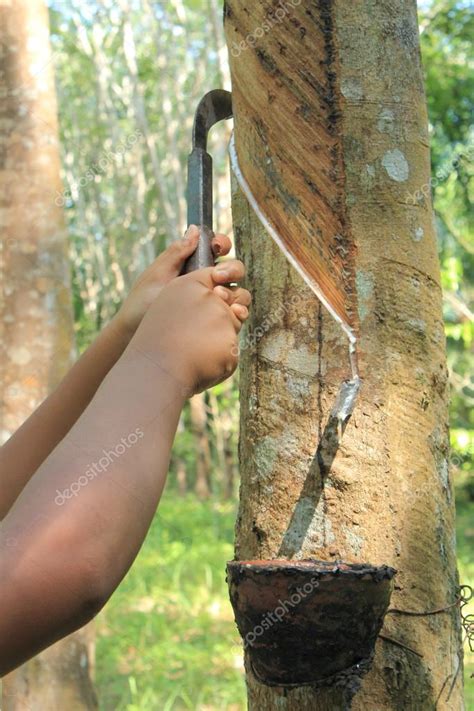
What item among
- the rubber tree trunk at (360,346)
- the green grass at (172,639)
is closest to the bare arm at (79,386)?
the rubber tree trunk at (360,346)

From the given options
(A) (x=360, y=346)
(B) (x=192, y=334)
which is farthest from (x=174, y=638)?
(B) (x=192, y=334)

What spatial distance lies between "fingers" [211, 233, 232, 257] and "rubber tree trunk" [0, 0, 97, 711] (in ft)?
6.73

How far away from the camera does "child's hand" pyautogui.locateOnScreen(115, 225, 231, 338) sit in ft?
4.26

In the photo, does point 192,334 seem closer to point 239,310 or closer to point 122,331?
point 239,310

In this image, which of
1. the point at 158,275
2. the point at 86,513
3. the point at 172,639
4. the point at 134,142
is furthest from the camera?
the point at 134,142

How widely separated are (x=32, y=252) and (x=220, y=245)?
218 cm

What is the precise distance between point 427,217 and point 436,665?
77cm

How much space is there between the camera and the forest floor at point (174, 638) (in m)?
4.25

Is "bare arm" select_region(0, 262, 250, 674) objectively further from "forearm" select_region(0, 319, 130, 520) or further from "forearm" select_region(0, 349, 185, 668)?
"forearm" select_region(0, 319, 130, 520)

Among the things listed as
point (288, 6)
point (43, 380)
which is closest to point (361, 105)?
point (288, 6)

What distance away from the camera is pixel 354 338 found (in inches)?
52.1

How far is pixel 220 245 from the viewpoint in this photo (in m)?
1.32

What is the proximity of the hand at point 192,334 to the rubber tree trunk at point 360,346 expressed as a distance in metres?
0.28

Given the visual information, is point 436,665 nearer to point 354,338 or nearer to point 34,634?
point 354,338
